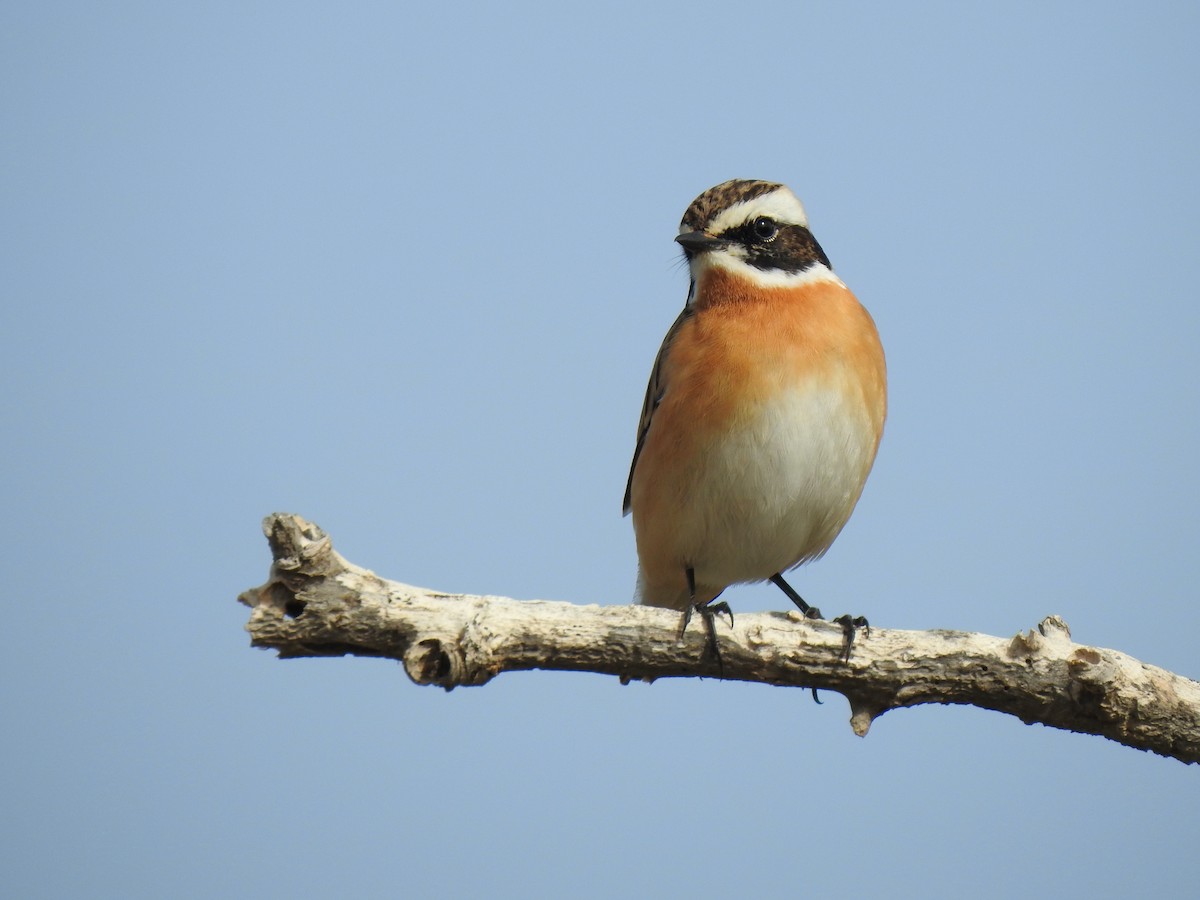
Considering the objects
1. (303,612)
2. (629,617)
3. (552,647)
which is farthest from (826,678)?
(303,612)

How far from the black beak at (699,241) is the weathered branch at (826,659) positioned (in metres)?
2.47

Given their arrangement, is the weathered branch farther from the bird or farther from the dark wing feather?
the dark wing feather

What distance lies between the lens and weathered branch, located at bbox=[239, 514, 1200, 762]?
5.70 meters

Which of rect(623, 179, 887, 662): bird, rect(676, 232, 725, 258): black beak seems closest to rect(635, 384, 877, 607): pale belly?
rect(623, 179, 887, 662): bird

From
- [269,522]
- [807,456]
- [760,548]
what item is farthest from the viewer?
[760,548]

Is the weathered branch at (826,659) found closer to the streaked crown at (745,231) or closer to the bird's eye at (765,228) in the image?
the streaked crown at (745,231)

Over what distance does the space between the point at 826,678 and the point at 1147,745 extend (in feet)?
5.96

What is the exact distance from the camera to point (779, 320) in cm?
741

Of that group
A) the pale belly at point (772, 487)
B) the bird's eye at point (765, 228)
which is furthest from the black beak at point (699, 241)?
the pale belly at point (772, 487)

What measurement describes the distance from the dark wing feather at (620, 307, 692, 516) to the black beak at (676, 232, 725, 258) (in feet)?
1.44

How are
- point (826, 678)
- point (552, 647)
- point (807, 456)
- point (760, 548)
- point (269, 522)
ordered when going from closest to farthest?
1. point (269, 522)
2. point (552, 647)
3. point (826, 678)
4. point (807, 456)
5. point (760, 548)

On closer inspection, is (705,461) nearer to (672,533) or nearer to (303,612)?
(672,533)

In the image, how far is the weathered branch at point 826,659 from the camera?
570 cm

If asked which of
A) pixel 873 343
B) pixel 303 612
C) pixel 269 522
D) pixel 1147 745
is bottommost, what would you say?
pixel 1147 745
